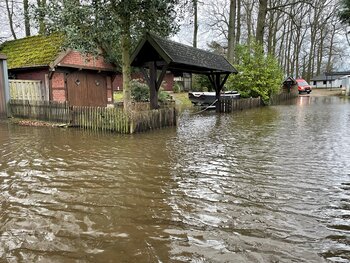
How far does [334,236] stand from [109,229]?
2.57 metres

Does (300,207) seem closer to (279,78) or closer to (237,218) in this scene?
(237,218)

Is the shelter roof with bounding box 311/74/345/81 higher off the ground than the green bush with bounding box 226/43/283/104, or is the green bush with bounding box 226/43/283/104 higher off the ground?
the shelter roof with bounding box 311/74/345/81

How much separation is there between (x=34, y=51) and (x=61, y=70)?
95.2 inches

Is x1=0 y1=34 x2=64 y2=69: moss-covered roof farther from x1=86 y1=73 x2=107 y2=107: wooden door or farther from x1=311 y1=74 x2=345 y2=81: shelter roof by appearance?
x1=311 y1=74 x2=345 y2=81: shelter roof

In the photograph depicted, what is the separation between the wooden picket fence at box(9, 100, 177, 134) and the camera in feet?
34.7

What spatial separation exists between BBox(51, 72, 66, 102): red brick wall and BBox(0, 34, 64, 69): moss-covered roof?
955mm

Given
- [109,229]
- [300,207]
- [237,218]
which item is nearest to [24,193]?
[109,229]

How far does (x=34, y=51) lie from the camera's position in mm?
16438

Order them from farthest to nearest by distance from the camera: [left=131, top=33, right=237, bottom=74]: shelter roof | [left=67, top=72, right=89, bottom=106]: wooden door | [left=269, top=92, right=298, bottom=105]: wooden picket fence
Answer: [left=269, top=92, right=298, bottom=105]: wooden picket fence < [left=67, top=72, right=89, bottom=106]: wooden door < [left=131, top=33, right=237, bottom=74]: shelter roof

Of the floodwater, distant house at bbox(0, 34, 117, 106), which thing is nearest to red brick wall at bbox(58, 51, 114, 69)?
distant house at bbox(0, 34, 117, 106)

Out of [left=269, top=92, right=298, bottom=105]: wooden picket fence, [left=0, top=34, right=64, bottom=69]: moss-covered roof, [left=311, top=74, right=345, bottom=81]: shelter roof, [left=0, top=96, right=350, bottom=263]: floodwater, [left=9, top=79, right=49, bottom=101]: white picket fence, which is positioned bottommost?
[left=0, top=96, right=350, bottom=263]: floodwater

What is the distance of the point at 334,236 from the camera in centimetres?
343

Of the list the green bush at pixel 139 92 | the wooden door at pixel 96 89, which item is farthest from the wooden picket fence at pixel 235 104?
the wooden door at pixel 96 89

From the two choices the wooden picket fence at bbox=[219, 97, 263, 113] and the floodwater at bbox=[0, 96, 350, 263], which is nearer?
the floodwater at bbox=[0, 96, 350, 263]
